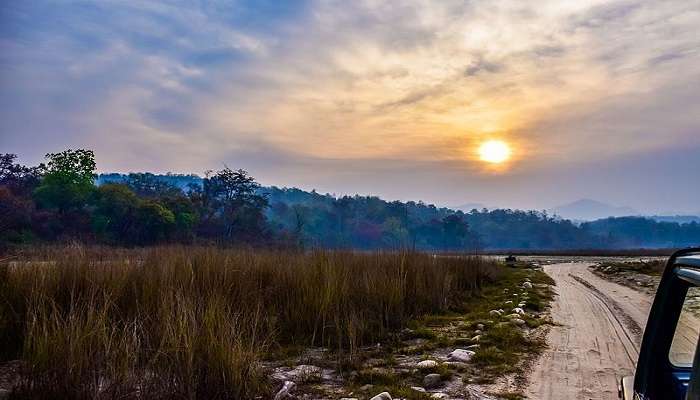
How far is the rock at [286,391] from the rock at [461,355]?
235 centimetres

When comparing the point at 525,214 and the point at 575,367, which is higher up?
the point at 525,214

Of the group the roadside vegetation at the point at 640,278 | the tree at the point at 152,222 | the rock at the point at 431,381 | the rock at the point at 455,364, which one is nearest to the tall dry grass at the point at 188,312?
the rock at the point at 431,381

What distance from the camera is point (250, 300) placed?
23.3 feet

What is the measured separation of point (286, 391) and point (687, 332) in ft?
11.2

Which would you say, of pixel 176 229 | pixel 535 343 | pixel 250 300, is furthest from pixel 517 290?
pixel 176 229

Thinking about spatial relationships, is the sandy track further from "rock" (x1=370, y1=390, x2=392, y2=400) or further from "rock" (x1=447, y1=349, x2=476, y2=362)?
"rock" (x1=370, y1=390, x2=392, y2=400)

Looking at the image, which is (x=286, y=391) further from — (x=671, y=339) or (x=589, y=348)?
(x=589, y=348)

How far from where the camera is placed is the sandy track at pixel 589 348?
4.93 meters

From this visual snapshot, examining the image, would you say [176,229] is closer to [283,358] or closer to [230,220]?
[230,220]

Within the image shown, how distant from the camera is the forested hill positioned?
9030 centimetres

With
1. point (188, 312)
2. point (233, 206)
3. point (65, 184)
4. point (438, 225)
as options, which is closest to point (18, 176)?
point (65, 184)

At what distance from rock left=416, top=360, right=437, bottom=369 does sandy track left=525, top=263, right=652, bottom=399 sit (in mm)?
1088

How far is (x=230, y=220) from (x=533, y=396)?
49425mm

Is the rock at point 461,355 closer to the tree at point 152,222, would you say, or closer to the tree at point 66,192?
the tree at point 152,222
